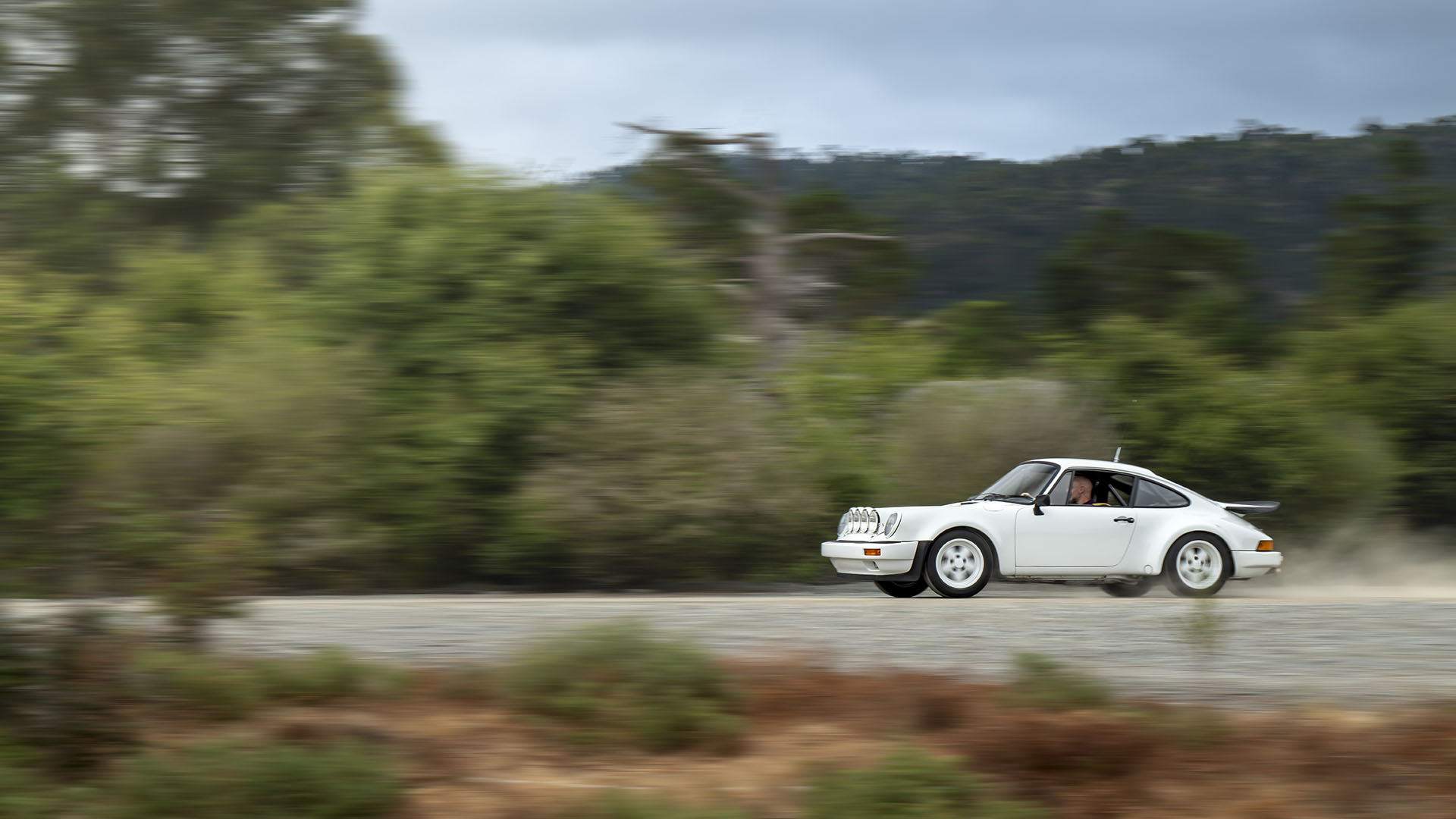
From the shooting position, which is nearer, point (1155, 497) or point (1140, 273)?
point (1155, 497)

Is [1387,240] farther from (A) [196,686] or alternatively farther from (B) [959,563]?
(A) [196,686]

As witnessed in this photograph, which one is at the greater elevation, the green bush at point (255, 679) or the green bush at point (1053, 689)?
the green bush at point (1053, 689)

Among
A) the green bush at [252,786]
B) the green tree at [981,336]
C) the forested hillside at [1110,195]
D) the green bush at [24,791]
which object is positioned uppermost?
the forested hillside at [1110,195]

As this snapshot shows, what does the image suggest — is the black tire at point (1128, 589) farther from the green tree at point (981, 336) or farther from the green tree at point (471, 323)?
the green tree at point (981, 336)

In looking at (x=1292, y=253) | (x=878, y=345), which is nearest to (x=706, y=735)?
(x=878, y=345)

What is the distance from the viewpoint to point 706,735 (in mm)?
7211

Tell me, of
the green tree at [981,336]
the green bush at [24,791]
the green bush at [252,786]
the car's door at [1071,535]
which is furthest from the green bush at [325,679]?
the green tree at [981,336]

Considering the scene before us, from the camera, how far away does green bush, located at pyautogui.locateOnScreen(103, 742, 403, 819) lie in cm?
587

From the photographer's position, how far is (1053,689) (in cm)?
757

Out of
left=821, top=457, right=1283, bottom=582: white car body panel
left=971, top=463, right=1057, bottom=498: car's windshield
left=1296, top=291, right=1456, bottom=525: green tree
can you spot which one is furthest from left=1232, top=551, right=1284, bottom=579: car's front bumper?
left=1296, top=291, right=1456, bottom=525: green tree

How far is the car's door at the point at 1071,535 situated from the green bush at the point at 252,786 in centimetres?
981

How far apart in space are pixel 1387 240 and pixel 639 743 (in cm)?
4303

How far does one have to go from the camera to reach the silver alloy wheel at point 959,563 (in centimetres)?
1490

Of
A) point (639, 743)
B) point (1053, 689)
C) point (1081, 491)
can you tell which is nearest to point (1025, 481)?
→ point (1081, 491)
